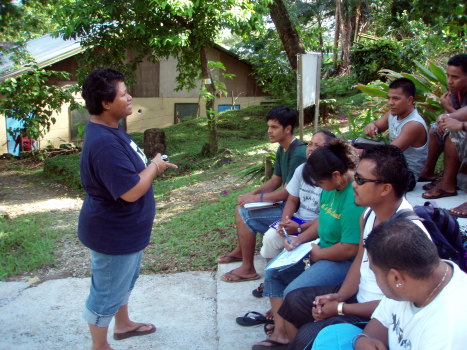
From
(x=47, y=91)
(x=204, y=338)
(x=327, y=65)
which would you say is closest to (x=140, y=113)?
(x=47, y=91)

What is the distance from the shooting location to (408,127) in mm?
4234

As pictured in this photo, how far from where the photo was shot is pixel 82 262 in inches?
195

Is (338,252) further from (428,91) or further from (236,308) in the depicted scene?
(428,91)

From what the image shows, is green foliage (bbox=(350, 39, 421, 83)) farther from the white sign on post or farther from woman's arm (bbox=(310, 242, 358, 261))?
woman's arm (bbox=(310, 242, 358, 261))

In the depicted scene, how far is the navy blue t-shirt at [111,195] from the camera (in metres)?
2.60

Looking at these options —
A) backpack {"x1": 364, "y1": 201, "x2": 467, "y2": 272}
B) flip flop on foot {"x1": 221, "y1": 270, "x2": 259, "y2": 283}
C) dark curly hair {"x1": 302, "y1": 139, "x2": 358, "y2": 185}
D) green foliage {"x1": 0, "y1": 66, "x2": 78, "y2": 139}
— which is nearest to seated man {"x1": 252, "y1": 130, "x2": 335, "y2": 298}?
flip flop on foot {"x1": 221, "y1": 270, "x2": 259, "y2": 283}

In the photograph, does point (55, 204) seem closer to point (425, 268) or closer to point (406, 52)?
point (425, 268)

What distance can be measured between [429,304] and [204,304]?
7.64 ft

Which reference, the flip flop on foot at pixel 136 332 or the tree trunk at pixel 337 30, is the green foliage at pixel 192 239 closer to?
the flip flop on foot at pixel 136 332

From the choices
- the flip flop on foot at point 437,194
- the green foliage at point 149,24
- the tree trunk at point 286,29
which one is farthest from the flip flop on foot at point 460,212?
the tree trunk at point 286,29

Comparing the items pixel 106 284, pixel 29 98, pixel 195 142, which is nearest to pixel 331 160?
pixel 106 284

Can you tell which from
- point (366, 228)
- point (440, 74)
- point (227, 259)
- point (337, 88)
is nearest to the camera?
point (366, 228)

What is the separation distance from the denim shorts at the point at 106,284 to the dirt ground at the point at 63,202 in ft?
6.22

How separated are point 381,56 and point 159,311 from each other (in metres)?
11.7
